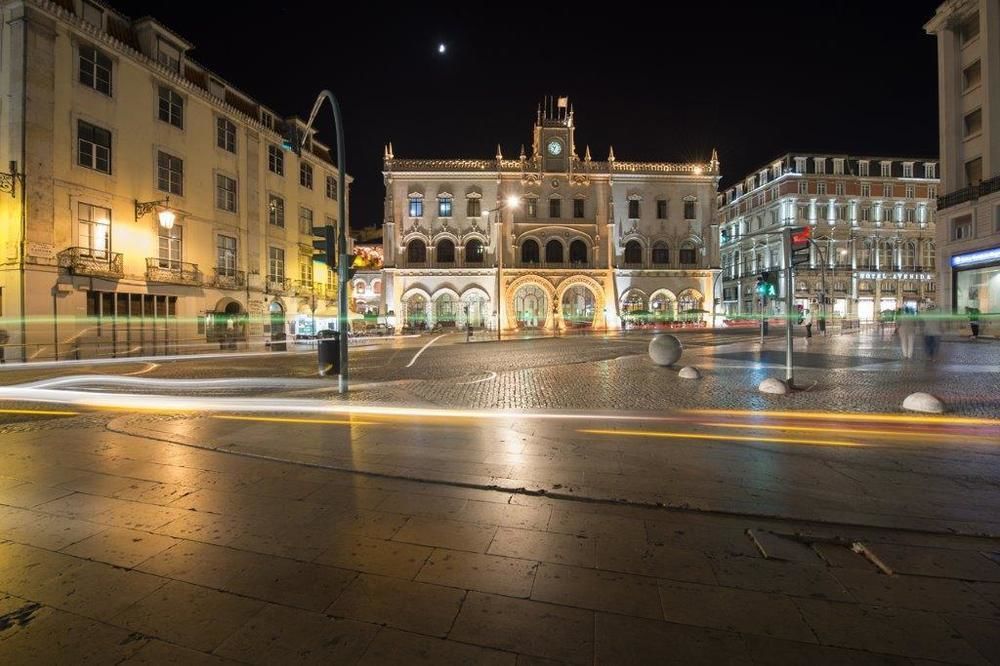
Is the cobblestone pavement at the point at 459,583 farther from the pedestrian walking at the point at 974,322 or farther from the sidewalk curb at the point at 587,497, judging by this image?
the pedestrian walking at the point at 974,322

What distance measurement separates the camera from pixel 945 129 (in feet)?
116

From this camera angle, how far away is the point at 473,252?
52719mm

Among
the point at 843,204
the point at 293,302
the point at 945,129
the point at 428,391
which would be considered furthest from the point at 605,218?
the point at 428,391

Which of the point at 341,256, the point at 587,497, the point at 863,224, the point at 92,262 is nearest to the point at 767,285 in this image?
the point at 341,256

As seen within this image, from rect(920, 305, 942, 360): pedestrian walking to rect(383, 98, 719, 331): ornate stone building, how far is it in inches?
752

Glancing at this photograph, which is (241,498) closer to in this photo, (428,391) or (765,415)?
(428,391)

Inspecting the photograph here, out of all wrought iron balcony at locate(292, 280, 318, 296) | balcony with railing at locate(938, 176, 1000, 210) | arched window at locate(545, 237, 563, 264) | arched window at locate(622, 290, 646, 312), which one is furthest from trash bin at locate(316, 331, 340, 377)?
arched window at locate(622, 290, 646, 312)

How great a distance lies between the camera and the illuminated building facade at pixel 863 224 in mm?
70500

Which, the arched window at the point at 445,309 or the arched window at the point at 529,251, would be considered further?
the arched window at the point at 529,251

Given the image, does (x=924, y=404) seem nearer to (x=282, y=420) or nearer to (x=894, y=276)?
(x=282, y=420)

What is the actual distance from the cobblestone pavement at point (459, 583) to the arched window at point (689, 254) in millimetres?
53220

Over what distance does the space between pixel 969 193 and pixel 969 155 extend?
3056 millimetres

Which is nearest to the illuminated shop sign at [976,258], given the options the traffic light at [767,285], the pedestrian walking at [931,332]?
the pedestrian walking at [931,332]

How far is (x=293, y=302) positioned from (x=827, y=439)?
3678 centimetres
